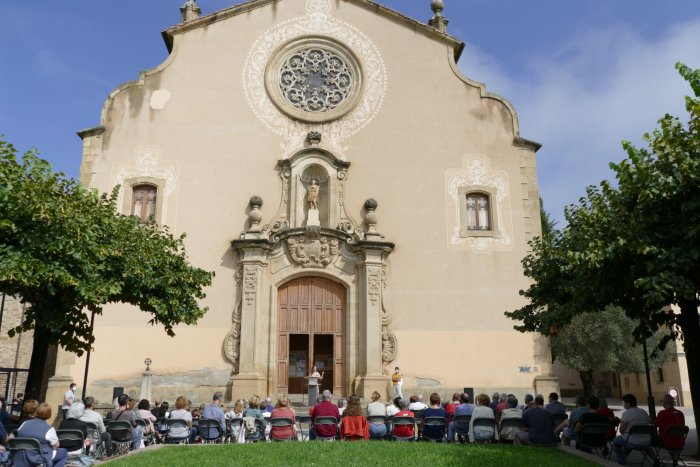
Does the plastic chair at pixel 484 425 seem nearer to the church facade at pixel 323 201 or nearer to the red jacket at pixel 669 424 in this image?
the red jacket at pixel 669 424

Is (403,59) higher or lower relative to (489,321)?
higher

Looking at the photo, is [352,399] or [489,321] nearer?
[352,399]

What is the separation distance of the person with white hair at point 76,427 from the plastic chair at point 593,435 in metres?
7.31

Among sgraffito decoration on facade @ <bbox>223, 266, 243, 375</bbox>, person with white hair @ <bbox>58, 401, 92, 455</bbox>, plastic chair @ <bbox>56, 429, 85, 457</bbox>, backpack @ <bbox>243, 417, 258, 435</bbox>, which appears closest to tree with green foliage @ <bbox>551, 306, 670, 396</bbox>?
sgraffito decoration on facade @ <bbox>223, 266, 243, 375</bbox>

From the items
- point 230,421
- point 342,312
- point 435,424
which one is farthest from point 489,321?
point 230,421

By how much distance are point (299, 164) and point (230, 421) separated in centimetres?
1014

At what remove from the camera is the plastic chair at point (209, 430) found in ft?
35.1

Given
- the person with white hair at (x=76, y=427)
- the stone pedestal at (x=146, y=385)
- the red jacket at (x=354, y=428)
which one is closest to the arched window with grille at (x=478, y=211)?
the stone pedestal at (x=146, y=385)

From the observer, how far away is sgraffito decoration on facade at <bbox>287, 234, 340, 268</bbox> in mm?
19031

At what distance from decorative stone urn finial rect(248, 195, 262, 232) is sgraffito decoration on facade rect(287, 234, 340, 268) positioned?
106 cm

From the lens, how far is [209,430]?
10781 mm

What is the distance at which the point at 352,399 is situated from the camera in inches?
399

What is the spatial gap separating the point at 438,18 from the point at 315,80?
15.9 feet

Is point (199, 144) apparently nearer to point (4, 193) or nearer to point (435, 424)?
point (4, 193)
